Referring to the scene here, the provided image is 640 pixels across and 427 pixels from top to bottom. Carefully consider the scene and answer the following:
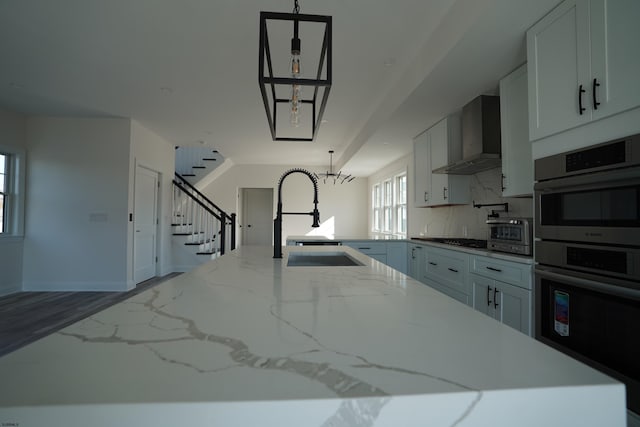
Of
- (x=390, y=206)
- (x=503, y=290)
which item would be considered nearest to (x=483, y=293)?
(x=503, y=290)

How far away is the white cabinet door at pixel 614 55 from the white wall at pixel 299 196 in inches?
283

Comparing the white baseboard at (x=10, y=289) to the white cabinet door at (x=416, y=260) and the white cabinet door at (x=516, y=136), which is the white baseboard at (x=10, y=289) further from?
the white cabinet door at (x=516, y=136)

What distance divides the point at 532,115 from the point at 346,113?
2.90 meters

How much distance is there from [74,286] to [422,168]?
17.0ft

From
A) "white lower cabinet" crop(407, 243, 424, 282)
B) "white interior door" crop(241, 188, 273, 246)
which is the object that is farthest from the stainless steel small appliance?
"white interior door" crop(241, 188, 273, 246)

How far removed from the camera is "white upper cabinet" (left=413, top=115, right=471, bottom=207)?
12.1 ft

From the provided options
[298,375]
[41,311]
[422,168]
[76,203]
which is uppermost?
[422,168]

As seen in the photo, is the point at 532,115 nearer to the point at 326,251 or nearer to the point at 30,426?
the point at 326,251

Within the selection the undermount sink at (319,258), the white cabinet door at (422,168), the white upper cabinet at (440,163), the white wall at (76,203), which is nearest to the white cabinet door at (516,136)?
the white upper cabinet at (440,163)

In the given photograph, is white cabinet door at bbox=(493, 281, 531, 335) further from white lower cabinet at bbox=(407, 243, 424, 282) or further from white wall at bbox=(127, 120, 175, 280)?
white wall at bbox=(127, 120, 175, 280)

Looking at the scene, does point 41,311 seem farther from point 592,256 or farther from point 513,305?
point 592,256

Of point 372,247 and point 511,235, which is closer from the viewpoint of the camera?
point 511,235

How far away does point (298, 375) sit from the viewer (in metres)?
0.49

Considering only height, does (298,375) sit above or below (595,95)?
below
